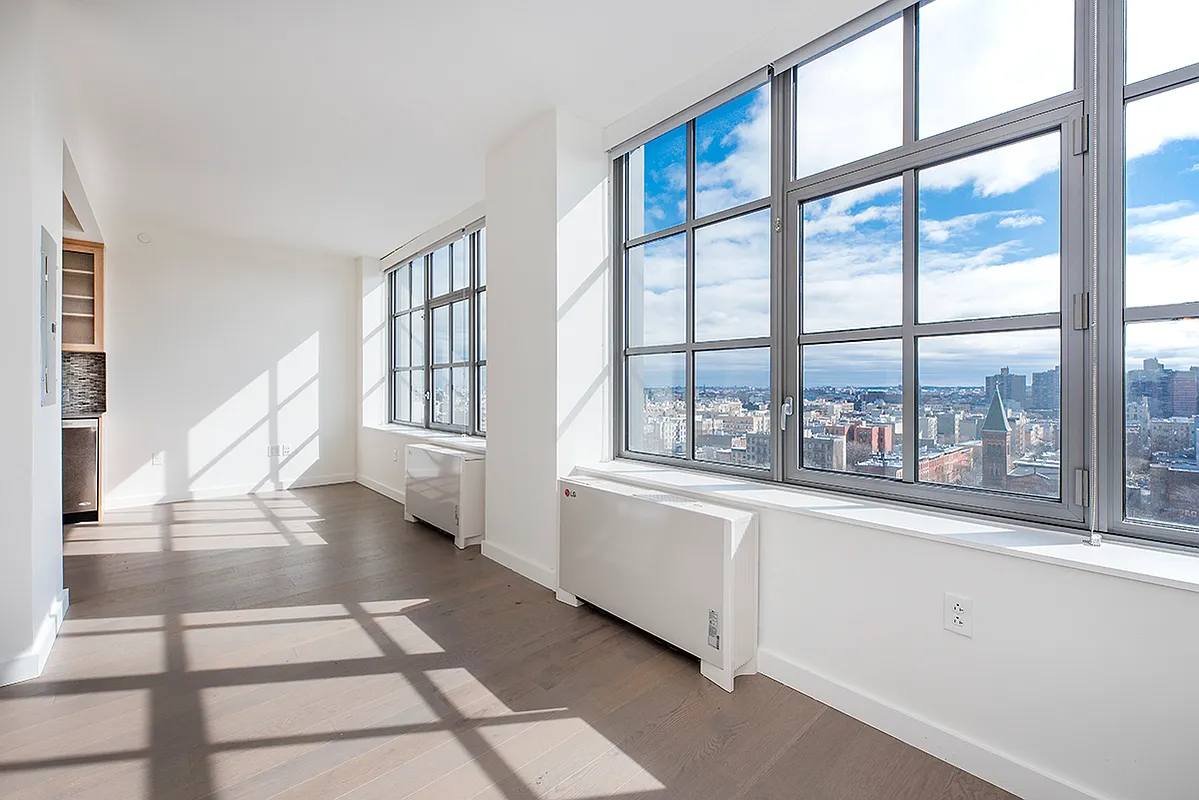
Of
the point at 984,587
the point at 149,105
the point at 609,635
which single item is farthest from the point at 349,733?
the point at 149,105

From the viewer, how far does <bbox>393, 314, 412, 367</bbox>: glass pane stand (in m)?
6.40

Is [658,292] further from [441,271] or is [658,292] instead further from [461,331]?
[441,271]

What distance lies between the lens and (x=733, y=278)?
2781 mm

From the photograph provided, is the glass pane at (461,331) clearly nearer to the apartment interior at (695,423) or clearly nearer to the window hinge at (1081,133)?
the apartment interior at (695,423)

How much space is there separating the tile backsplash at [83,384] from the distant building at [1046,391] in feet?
20.9

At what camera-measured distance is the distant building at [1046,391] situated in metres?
1.79

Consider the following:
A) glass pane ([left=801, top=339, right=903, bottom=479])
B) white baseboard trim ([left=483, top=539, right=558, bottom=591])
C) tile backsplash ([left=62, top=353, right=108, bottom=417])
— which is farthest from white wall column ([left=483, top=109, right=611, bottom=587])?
tile backsplash ([left=62, top=353, right=108, bottom=417])

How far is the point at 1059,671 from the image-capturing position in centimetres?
158

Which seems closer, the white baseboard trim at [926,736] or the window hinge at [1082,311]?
the white baseboard trim at [926,736]

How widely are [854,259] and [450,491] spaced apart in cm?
318

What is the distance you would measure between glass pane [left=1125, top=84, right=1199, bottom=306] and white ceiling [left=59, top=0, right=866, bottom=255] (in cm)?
135

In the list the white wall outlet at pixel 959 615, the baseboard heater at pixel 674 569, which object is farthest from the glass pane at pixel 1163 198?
the baseboard heater at pixel 674 569

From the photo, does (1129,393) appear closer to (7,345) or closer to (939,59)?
(939,59)

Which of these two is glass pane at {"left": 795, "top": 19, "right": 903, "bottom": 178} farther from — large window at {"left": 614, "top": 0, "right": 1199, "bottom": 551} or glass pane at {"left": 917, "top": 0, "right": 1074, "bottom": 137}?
glass pane at {"left": 917, "top": 0, "right": 1074, "bottom": 137}
